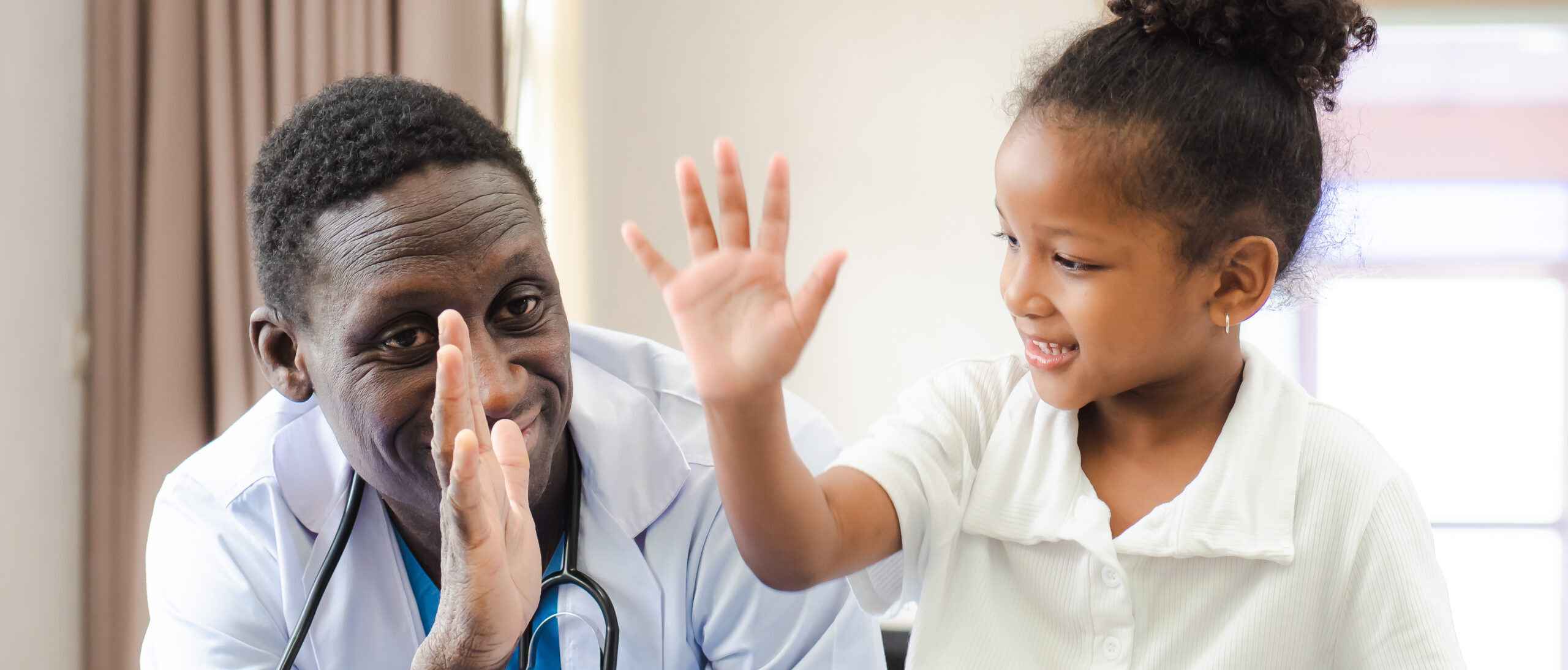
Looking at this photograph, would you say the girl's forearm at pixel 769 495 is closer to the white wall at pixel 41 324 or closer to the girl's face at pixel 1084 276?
the girl's face at pixel 1084 276

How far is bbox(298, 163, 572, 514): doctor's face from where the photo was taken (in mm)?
1035

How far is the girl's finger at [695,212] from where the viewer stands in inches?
28.9

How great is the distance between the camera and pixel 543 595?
1172mm

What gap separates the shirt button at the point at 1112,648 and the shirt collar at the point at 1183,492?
75 mm

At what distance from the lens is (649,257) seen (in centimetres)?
74

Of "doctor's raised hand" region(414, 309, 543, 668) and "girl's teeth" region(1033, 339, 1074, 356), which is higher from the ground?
"girl's teeth" region(1033, 339, 1074, 356)

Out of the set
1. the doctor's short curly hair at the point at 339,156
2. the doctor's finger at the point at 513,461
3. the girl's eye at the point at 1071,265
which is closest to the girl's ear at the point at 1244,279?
the girl's eye at the point at 1071,265

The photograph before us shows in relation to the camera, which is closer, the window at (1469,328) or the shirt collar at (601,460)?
the shirt collar at (601,460)

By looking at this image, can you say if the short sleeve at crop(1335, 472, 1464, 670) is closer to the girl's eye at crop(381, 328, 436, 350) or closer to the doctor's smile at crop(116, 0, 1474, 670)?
the doctor's smile at crop(116, 0, 1474, 670)

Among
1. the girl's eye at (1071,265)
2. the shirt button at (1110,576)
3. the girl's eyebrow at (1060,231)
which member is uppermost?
the girl's eyebrow at (1060,231)

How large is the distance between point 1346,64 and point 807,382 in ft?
5.61

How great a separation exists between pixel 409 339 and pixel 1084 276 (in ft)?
2.24

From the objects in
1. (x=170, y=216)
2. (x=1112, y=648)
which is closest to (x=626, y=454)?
(x=1112, y=648)

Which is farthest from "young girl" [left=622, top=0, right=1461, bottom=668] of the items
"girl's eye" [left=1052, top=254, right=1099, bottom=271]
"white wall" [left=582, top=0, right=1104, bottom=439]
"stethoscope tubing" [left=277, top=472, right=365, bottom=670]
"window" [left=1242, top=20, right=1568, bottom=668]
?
"window" [left=1242, top=20, right=1568, bottom=668]
